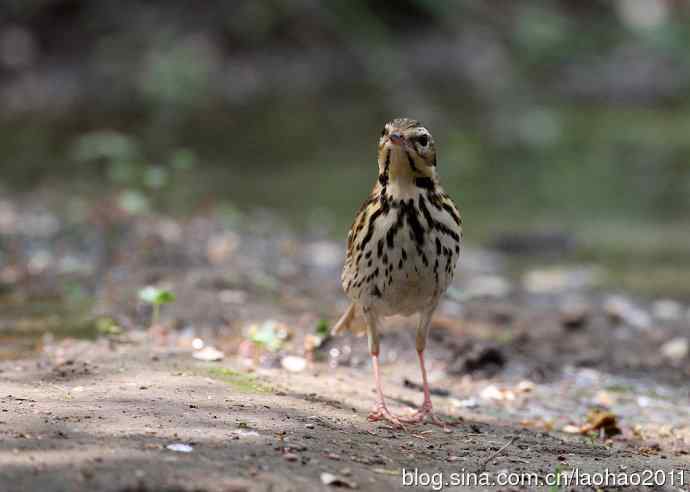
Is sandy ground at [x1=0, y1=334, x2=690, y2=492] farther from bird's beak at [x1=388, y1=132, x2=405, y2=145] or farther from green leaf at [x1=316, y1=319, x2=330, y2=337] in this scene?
bird's beak at [x1=388, y1=132, x2=405, y2=145]

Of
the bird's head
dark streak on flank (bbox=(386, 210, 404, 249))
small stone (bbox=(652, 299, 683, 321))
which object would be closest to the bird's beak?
the bird's head

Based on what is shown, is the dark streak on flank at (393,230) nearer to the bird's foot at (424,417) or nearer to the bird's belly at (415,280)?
the bird's belly at (415,280)

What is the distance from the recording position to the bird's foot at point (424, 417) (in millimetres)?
5078

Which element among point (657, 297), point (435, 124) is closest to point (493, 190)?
point (435, 124)

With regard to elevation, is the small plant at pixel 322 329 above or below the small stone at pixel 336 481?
above

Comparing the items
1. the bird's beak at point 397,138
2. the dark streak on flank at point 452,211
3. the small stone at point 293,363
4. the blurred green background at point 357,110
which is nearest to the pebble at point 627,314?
the blurred green background at point 357,110

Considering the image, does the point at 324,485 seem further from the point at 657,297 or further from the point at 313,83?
the point at 313,83

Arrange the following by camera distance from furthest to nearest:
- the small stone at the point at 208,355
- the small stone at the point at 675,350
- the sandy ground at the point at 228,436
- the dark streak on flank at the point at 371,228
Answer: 1. the small stone at the point at 675,350
2. the small stone at the point at 208,355
3. the dark streak on flank at the point at 371,228
4. the sandy ground at the point at 228,436

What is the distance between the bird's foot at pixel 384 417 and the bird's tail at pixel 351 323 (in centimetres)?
103

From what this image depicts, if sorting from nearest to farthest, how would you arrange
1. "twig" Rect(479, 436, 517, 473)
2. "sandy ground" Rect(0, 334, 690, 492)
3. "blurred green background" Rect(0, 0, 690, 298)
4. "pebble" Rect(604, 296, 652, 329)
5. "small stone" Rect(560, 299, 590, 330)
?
1. "sandy ground" Rect(0, 334, 690, 492)
2. "twig" Rect(479, 436, 517, 473)
3. "small stone" Rect(560, 299, 590, 330)
4. "pebble" Rect(604, 296, 652, 329)
5. "blurred green background" Rect(0, 0, 690, 298)

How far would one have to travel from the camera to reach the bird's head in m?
4.78

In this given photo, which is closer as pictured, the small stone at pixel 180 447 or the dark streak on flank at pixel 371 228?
the small stone at pixel 180 447

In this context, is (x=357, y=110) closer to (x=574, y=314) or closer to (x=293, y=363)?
(x=574, y=314)

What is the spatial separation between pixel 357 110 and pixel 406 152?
16916 mm
